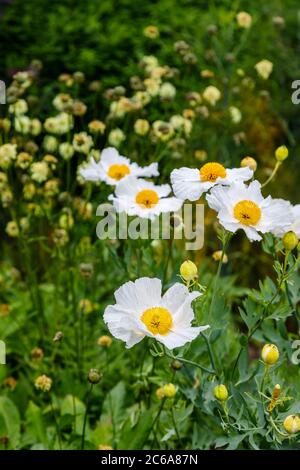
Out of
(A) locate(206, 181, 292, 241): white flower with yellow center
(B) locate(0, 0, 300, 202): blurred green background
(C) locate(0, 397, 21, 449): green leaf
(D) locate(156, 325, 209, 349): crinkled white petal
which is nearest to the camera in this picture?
(D) locate(156, 325, 209, 349): crinkled white petal

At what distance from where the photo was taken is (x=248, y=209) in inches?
57.7

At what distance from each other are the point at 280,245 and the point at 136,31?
2697mm

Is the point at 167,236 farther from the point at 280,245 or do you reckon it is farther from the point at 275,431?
the point at 275,431

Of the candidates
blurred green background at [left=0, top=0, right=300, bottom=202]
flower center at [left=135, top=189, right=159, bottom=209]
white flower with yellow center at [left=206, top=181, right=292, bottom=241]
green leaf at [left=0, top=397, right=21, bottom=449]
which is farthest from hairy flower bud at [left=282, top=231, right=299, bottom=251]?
blurred green background at [left=0, top=0, right=300, bottom=202]

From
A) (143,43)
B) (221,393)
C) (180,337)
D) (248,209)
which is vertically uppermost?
(143,43)

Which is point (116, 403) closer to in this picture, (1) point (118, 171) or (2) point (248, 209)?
(1) point (118, 171)

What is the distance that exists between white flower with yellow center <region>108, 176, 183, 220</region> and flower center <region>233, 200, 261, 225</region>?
27cm

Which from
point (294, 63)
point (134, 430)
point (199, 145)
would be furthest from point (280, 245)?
point (294, 63)

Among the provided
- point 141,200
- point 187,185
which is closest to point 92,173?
point 141,200

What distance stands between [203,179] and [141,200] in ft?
0.87

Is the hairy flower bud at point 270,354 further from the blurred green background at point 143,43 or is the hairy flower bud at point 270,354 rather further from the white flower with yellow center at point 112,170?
the blurred green background at point 143,43

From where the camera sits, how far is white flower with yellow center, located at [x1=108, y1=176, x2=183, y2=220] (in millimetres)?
1741

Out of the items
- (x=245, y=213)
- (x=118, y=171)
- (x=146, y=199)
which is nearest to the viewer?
(x=245, y=213)

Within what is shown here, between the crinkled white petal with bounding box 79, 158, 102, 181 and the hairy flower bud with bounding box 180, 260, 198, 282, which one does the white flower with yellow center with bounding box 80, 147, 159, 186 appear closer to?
the crinkled white petal with bounding box 79, 158, 102, 181
